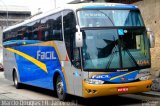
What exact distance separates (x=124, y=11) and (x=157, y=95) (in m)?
3.49

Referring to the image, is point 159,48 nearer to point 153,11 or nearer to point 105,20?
point 153,11

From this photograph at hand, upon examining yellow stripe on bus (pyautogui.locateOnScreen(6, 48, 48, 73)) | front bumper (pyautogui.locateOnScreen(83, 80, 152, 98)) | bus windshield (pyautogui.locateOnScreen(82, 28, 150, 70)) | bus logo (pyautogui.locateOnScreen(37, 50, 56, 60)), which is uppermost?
bus windshield (pyautogui.locateOnScreen(82, 28, 150, 70))

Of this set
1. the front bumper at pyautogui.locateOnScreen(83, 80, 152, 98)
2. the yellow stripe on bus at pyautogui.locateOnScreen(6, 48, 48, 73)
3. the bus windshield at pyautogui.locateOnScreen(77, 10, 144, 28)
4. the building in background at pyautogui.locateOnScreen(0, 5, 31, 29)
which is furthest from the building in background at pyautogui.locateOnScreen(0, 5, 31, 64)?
the front bumper at pyautogui.locateOnScreen(83, 80, 152, 98)

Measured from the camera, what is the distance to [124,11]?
13297mm

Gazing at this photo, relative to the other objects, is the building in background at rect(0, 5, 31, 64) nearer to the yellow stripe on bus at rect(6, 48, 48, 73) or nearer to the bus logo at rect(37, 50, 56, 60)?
the yellow stripe on bus at rect(6, 48, 48, 73)

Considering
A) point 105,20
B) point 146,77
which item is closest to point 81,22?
point 105,20

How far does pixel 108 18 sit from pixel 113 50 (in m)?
1.10

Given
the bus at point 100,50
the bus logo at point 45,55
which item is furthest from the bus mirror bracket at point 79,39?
the bus logo at point 45,55

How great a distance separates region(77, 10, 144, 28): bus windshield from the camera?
12.7 meters

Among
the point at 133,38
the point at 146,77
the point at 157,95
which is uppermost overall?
the point at 133,38

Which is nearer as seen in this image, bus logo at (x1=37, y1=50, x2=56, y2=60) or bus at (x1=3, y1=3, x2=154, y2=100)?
bus at (x1=3, y1=3, x2=154, y2=100)

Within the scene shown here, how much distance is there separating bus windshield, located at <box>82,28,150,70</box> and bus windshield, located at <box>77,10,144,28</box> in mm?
223

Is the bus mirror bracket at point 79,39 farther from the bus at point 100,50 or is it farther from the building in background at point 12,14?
the building in background at point 12,14

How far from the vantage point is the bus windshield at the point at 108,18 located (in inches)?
501
